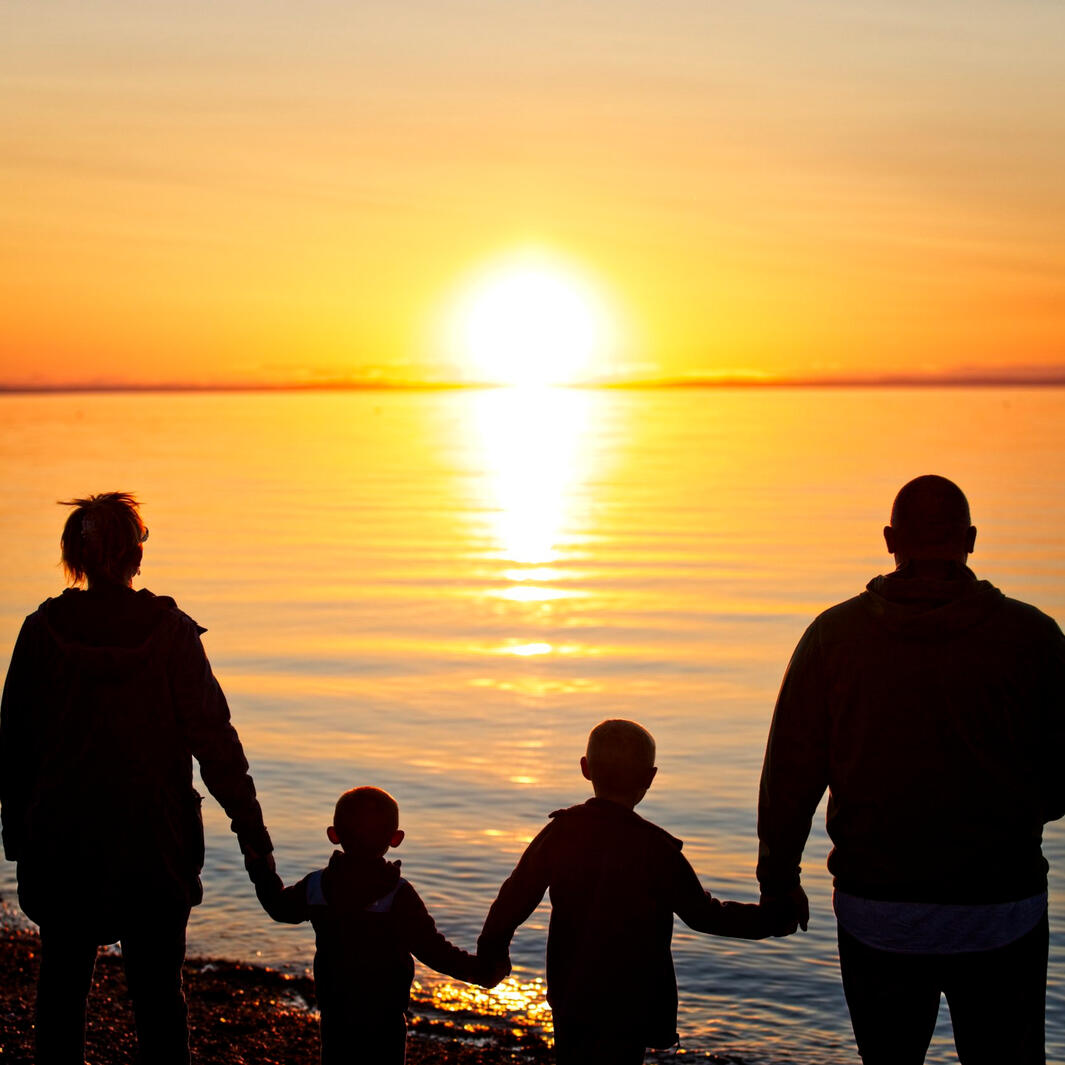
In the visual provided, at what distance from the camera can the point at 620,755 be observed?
12.5ft

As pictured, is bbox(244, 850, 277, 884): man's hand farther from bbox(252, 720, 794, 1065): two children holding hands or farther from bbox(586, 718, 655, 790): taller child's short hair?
bbox(586, 718, 655, 790): taller child's short hair

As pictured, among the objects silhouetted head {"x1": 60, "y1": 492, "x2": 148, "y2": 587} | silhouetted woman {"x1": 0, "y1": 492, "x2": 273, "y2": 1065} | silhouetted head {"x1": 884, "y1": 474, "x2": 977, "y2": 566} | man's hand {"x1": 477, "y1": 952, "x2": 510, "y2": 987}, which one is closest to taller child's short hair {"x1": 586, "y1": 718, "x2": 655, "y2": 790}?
man's hand {"x1": 477, "y1": 952, "x2": 510, "y2": 987}

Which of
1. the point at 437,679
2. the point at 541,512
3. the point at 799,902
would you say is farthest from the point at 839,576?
the point at 799,902

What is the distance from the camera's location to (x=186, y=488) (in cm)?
5422

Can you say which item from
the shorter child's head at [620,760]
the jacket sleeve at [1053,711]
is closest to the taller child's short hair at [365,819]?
the shorter child's head at [620,760]

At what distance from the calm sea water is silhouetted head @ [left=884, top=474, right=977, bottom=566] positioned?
15.1 ft

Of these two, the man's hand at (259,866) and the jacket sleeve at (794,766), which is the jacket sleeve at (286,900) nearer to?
the man's hand at (259,866)

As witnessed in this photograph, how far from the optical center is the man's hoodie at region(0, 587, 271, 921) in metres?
4.12

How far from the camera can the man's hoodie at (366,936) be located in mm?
4012

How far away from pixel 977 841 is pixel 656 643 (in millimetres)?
18468

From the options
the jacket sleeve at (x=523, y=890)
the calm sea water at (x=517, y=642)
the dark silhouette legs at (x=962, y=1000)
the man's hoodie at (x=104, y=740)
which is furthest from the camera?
the calm sea water at (x=517, y=642)

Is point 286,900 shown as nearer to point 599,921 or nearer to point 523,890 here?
point 523,890

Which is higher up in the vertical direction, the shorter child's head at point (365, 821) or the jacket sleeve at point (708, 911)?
the shorter child's head at point (365, 821)

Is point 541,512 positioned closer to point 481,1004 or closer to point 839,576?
point 839,576
